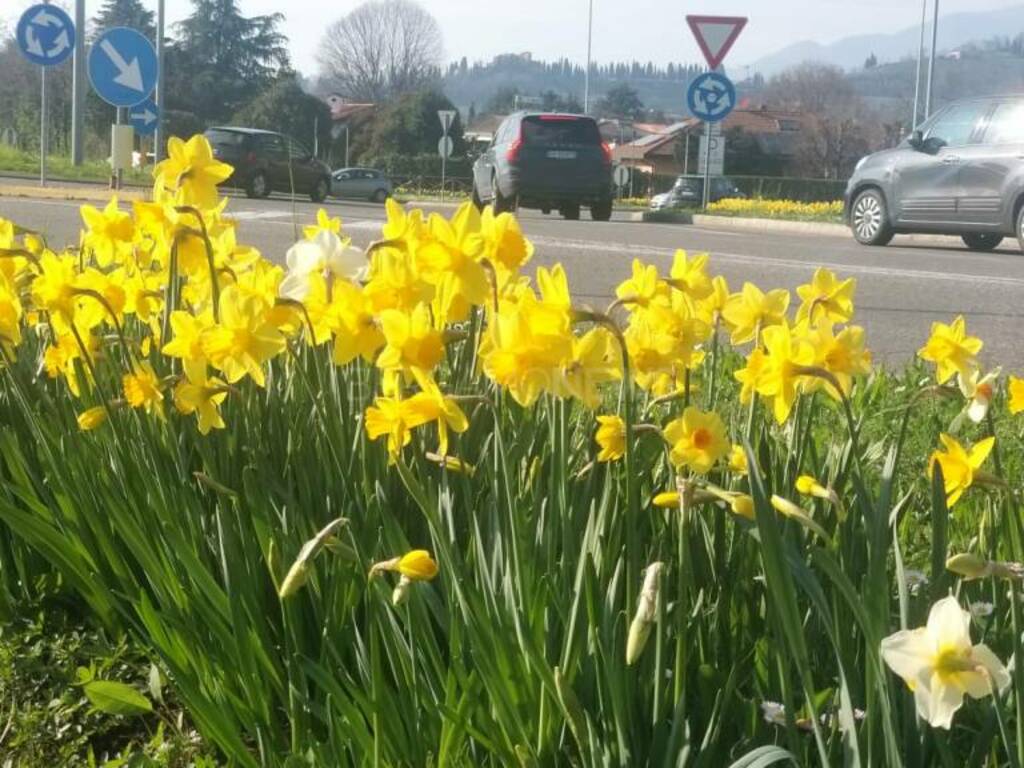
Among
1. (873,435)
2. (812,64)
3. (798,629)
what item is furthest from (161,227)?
(812,64)

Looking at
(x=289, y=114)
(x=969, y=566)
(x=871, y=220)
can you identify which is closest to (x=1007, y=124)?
(x=871, y=220)

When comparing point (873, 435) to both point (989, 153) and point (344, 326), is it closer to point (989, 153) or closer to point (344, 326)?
point (344, 326)

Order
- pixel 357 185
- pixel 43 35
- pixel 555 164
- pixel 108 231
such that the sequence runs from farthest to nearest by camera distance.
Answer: pixel 357 185 → pixel 555 164 → pixel 43 35 → pixel 108 231

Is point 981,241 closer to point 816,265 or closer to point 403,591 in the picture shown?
point 816,265

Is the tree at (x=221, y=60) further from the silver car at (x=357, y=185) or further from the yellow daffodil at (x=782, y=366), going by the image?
the yellow daffodil at (x=782, y=366)

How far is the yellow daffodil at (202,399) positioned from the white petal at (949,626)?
961mm

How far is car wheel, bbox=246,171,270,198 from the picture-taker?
23078 mm

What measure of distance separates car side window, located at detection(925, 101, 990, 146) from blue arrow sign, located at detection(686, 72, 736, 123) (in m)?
6.01

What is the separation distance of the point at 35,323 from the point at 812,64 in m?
91.8

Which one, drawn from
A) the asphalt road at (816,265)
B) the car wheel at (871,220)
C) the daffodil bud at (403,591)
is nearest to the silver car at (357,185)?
the asphalt road at (816,265)

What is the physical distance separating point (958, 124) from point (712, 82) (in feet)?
21.6

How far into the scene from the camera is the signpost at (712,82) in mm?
17984

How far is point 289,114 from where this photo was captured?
50.2 meters

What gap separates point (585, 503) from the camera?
1576 millimetres
